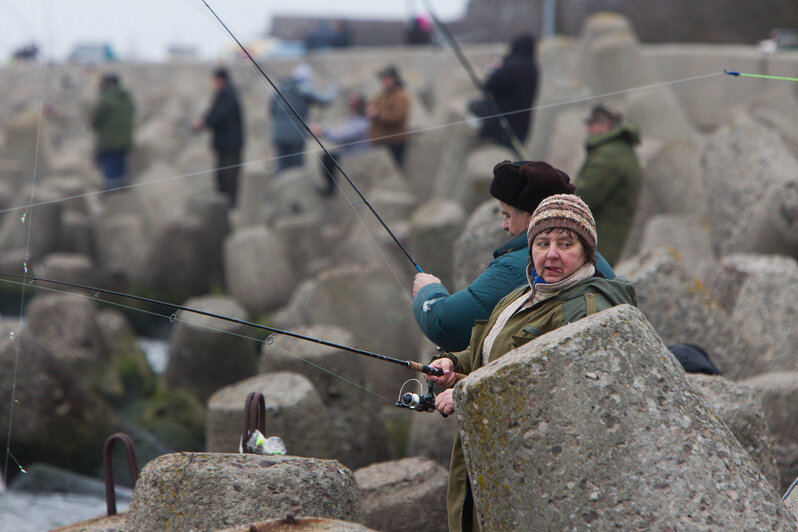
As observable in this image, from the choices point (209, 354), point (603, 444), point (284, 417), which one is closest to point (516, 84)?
point (209, 354)

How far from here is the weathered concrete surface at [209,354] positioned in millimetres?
7691

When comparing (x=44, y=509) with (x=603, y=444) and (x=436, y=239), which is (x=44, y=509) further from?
(x=603, y=444)

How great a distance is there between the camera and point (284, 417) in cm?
489

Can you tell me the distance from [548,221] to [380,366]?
4.30m

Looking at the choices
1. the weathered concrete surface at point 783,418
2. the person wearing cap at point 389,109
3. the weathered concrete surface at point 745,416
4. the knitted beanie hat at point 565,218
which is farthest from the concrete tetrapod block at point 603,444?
the person wearing cap at point 389,109

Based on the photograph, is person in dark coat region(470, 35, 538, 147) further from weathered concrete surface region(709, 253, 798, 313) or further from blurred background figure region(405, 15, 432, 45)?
blurred background figure region(405, 15, 432, 45)

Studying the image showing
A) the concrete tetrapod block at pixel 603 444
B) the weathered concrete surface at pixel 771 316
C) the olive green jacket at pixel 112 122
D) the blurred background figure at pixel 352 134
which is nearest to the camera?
the concrete tetrapod block at pixel 603 444

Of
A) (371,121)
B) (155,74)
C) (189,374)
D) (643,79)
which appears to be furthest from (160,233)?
(155,74)

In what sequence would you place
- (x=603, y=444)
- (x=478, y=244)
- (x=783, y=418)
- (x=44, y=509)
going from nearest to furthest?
(x=603, y=444) < (x=783, y=418) < (x=478, y=244) < (x=44, y=509)

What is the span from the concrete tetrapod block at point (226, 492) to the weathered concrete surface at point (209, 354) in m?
4.30

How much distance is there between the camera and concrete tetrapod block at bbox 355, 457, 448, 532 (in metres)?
4.24

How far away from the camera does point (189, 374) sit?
26.0 feet

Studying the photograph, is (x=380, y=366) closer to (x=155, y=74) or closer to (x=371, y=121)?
(x=371, y=121)

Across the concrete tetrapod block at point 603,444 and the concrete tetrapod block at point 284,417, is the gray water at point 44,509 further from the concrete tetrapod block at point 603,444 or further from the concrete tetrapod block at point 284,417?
the concrete tetrapod block at point 603,444
